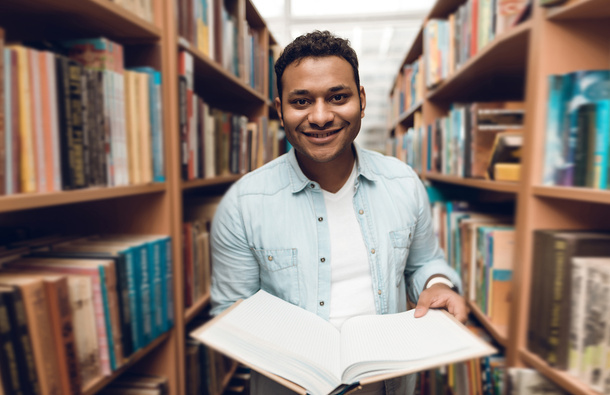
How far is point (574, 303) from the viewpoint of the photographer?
0.69 m

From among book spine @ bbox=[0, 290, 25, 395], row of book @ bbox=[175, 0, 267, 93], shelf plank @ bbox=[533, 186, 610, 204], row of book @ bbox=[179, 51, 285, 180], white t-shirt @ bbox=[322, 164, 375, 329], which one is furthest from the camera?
row of book @ bbox=[175, 0, 267, 93]

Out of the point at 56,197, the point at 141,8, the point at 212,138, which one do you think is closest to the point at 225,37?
the point at 212,138

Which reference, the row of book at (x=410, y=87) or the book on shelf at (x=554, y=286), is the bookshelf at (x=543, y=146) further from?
the row of book at (x=410, y=87)

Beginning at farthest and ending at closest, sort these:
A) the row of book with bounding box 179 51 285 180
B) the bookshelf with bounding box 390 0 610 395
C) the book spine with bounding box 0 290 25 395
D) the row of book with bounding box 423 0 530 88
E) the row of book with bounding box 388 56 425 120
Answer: the row of book with bounding box 388 56 425 120 → the row of book with bounding box 179 51 285 180 → the row of book with bounding box 423 0 530 88 → the bookshelf with bounding box 390 0 610 395 → the book spine with bounding box 0 290 25 395

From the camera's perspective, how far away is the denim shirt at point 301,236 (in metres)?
0.90

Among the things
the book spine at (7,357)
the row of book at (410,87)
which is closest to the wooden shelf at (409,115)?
the row of book at (410,87)

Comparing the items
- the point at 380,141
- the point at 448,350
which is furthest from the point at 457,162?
the point at 380,141

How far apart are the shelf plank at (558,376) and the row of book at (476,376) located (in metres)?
0.11

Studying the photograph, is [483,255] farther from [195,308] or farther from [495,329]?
[195,308]

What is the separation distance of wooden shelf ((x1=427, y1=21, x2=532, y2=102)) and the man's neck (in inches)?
20.3

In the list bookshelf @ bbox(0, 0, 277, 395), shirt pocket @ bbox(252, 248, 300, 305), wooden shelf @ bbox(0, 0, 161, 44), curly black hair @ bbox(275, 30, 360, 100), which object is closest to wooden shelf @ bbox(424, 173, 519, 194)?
curly black hair @ bbox(275, 30, 360, 100)

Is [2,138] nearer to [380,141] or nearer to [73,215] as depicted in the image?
[73,215]

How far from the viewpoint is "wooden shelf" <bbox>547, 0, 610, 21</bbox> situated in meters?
0.69

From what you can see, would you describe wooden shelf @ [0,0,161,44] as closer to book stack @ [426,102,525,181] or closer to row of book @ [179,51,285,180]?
row of book @ [179,51,285,180]
